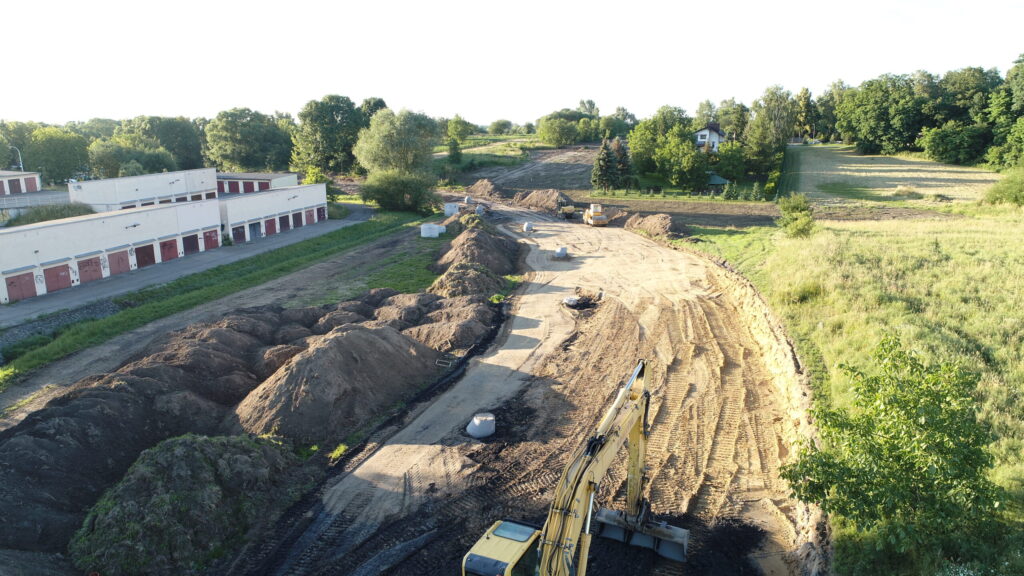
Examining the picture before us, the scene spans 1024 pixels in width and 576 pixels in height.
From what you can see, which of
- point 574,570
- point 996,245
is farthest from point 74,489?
point 996,245

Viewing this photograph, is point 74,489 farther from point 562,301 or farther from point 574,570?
point 562,301

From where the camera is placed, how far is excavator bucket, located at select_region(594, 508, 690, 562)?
39.9 feet

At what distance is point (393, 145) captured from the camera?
2564 inches

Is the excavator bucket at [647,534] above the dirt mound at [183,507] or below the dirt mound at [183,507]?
below

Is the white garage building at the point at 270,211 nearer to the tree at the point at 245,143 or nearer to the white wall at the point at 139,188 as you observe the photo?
the white wall at the point at 139,188

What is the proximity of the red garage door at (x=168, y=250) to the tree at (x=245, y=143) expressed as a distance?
49065 mm

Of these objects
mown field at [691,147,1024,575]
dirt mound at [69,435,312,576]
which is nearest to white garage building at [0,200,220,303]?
dirt mound at [69,435,312,576]

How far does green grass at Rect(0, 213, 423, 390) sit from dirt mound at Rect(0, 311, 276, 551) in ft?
19.3

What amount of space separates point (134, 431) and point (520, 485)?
10.5 meters

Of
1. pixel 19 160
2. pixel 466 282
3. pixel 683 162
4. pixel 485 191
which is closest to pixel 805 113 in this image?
pixel 683 162

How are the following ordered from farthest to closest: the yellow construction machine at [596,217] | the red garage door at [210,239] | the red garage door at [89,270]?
the yellow construction machine at [596,217]
the red garage door at [210,239]
the red garage door at [89,270]

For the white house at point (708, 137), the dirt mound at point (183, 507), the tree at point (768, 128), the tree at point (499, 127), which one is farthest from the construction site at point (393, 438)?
the tree at point (499, 127)

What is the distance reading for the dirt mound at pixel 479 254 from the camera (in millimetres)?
35719

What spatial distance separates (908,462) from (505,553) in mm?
6733
